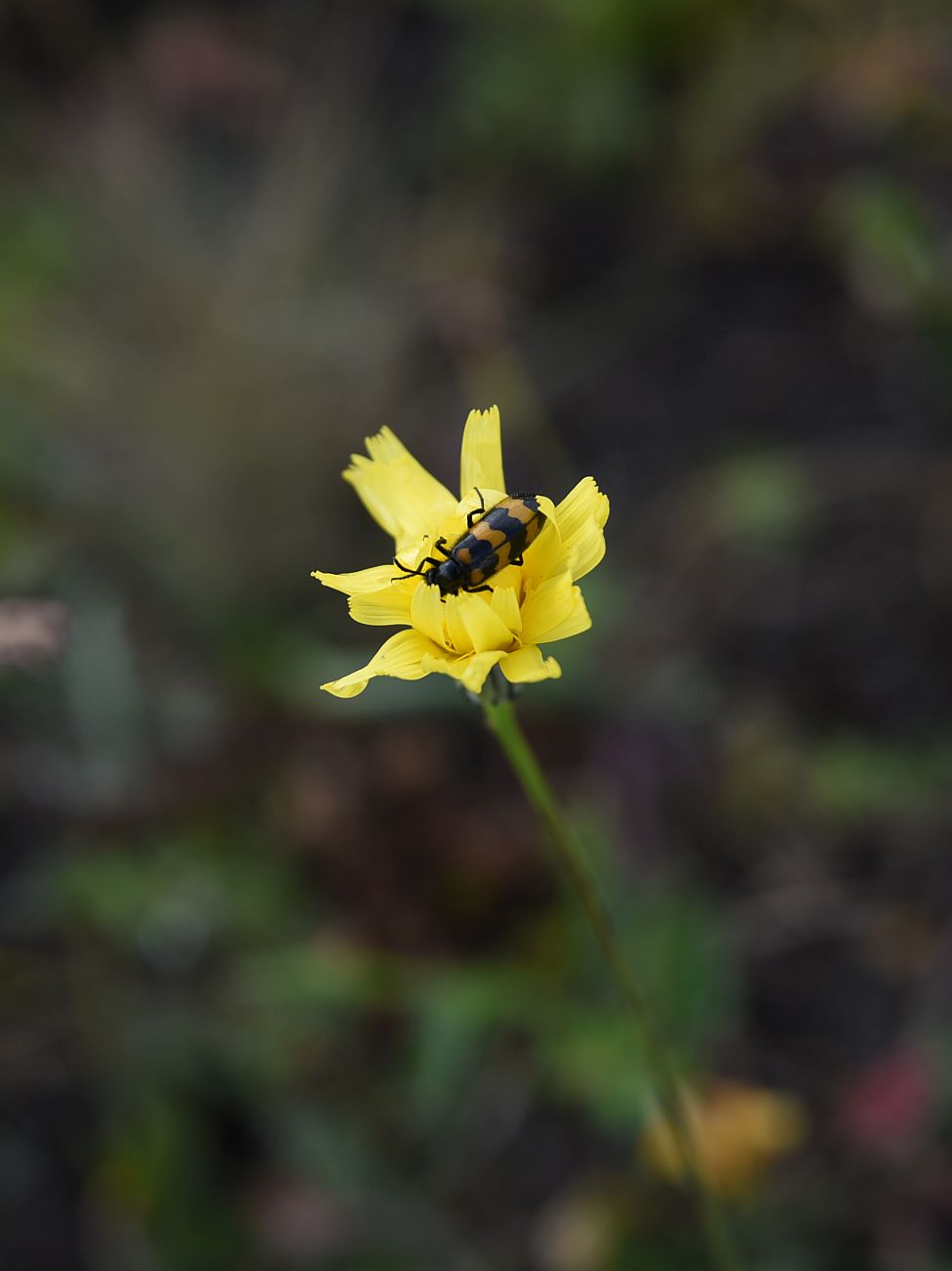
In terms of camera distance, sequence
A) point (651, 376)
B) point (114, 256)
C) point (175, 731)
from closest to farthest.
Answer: point (175, 731) → point (651, 376) → point (114, 256)

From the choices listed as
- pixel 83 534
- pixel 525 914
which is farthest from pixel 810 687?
pixel 83 534

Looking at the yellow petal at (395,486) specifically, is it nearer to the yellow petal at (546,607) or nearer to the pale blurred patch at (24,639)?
the yellow petal at (546,607)

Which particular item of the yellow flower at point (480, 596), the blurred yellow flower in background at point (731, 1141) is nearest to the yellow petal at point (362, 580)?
the yellow flower at point (480, 596)

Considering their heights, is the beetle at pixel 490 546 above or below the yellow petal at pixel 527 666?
above

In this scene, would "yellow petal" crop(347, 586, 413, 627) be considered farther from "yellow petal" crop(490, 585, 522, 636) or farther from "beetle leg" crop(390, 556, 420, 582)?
"yellow petal" crop(490, 585, 522, 636)

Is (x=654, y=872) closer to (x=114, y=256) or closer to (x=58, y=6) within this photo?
(x=114, y=256)

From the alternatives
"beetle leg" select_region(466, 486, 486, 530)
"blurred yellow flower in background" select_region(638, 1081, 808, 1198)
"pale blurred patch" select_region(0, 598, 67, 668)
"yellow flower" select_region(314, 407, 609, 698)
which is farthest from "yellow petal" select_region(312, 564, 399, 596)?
"blurred yellow flower in background" select_region(638, 1081, 808, 1198)

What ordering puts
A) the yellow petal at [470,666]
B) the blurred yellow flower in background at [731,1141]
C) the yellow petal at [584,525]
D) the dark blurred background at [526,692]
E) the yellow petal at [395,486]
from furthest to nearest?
the dark blurred background at [526,692] < the blurred yellow flower in background at [731,1141] < the yellow petal at [395,486] < the yellow petal at [584,525] < the yellow petal at [470,666]
